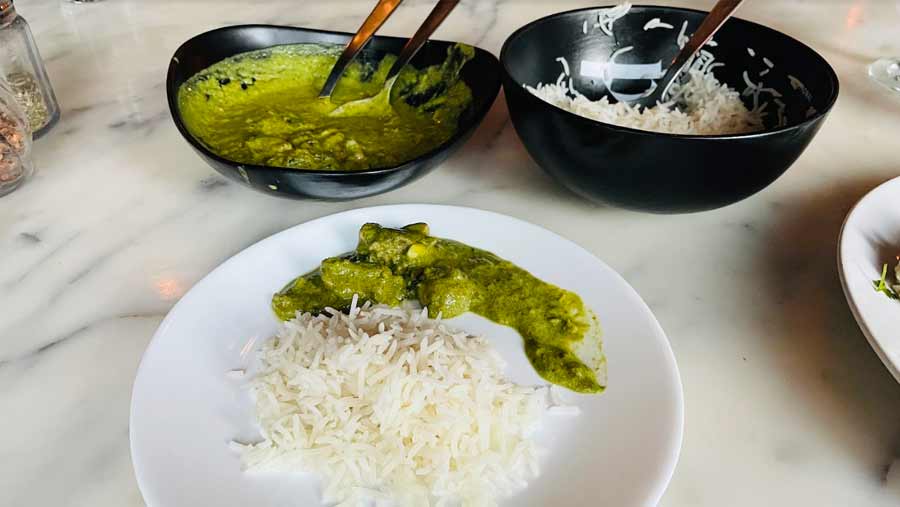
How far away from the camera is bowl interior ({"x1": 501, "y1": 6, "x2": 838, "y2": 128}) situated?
139 cm

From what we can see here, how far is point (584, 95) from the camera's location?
158cm

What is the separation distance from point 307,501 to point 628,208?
726mm

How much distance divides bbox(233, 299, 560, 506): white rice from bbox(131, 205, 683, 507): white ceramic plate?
0.03 m

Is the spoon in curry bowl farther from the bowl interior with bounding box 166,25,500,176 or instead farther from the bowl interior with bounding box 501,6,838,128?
the bowl interior with bounding box 501,6,838,128

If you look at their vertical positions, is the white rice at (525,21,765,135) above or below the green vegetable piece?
above

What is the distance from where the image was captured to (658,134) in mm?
1094

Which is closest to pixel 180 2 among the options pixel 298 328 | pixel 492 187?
pixel 492 187

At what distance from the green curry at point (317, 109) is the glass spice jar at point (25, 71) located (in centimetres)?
38

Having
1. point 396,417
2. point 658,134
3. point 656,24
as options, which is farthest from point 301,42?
point 396,417

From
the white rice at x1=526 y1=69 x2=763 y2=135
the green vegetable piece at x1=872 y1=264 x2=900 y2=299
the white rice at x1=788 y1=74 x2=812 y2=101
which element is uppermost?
the white rice at x1=788 y1=74 x2=812 y2=101

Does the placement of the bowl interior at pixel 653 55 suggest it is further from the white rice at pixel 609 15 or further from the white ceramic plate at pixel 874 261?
the white ceramic plate at pixel 874 261

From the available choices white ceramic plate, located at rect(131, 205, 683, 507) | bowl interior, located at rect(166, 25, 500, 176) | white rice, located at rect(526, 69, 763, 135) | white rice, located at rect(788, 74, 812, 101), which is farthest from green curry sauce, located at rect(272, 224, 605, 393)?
white rice, located at rect(788, 74, 812, 101)

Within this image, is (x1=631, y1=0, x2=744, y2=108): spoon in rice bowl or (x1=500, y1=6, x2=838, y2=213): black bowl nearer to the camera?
(x1=500, y1=6, x2=838, y2=213): black bowl

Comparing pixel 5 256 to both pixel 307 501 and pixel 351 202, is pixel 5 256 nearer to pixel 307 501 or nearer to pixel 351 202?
pixel 351 202
